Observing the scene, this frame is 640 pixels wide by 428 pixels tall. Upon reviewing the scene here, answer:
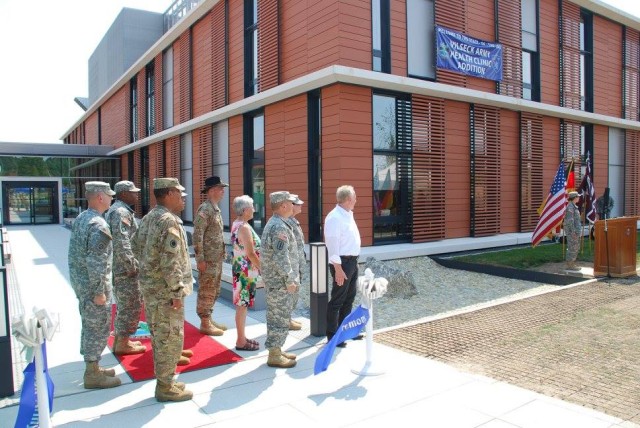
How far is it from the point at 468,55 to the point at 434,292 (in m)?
7.31

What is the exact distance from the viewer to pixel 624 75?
1945 centimetres

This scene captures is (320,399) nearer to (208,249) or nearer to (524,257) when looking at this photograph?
(208,249)

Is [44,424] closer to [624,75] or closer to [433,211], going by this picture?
[433,211]

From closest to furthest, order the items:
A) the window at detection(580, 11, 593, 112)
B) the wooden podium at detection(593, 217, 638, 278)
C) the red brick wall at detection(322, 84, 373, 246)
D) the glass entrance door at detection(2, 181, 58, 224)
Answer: the wooden podium at detection(593, 217, 638, 278), the red brick wall at detection(322, 84, 373, 246), the window at detection(580, 11, 593, 112), the glass entrance door at detection(2, 181, 58, 224)

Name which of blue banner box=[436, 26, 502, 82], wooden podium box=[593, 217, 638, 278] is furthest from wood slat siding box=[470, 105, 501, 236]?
wooden podium box=[593, 217, 638, 278]

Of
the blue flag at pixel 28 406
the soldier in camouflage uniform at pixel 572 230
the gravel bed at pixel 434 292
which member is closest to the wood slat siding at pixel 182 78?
the gravel bed at pixel 434 292

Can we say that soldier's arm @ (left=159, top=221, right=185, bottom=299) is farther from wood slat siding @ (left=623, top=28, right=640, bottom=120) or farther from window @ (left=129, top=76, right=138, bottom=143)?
window @ (left=129, top=76, right=138, bottom=143)

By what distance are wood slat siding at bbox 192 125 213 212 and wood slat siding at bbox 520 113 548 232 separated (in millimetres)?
10395

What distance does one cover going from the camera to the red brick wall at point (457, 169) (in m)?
13.3

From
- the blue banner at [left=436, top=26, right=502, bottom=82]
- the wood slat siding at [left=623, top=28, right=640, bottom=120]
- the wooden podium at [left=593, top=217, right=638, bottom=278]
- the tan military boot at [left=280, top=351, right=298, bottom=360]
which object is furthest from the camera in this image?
the wood slat siding at [left=623, top=28, right=640, bottom=120]

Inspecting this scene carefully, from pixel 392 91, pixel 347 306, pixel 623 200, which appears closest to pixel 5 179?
pixel 392 91

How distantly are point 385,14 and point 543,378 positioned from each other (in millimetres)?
9642

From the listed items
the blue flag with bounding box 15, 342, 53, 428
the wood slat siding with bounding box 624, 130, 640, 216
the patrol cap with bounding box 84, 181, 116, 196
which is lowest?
the blue flag with bounding box 15, 342, 53, 428

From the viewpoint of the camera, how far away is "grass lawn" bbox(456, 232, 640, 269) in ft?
37.4
